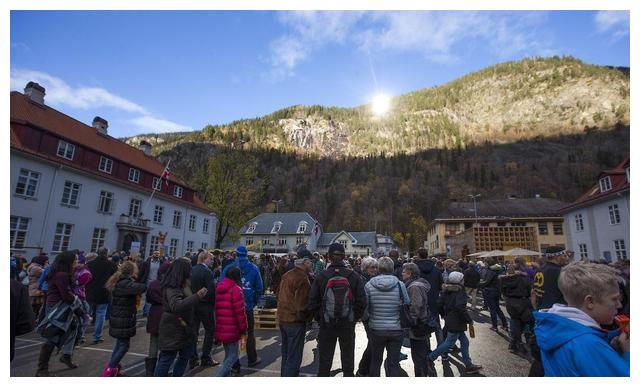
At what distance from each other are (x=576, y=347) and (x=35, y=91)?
1332 inches

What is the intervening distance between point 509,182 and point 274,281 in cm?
13067

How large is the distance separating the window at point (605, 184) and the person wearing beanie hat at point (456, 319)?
28244 mm

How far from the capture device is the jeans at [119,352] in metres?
5.12

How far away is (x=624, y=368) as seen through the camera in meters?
1.66

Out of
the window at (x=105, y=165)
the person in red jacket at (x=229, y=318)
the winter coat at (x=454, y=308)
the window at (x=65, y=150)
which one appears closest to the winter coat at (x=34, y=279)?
the person in red jacket at (x=229, y=318)

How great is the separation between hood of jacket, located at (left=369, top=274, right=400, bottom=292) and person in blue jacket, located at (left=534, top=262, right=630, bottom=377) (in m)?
2.77

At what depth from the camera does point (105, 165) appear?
84.2 feet

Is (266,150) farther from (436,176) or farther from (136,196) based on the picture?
(136,196)

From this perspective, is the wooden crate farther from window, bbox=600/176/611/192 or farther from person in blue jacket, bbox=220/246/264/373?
window, bbox=600/176/611/192

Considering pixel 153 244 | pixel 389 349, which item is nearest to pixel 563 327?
pixel 389 349

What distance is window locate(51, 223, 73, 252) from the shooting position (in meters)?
21.1

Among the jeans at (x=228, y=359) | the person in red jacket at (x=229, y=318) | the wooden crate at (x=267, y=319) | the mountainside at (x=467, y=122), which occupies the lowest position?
the wooden crate at (x=267, y=319)

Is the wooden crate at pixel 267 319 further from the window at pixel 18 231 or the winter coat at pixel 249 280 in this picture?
the window at pixel 18 231
